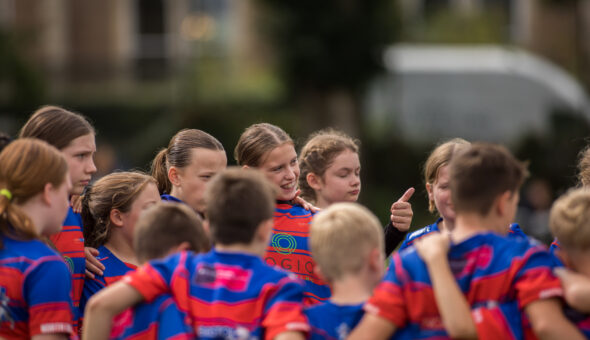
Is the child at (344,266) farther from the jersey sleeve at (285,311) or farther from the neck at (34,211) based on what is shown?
the neck at (34,211)

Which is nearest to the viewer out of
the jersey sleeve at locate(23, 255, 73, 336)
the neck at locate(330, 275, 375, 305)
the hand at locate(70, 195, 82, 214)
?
the neck at locate(330, 275, 375, 305)

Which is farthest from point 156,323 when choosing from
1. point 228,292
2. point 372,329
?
point 372,329

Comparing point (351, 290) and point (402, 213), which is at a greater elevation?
point (351, 290)

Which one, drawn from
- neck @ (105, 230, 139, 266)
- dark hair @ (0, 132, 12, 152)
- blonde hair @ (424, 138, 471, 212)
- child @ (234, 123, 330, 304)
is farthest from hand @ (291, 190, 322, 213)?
dark hair @ (0, 132, 12, 152)

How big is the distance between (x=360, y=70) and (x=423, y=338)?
41.5 feet

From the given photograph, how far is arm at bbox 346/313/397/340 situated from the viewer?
3045mm

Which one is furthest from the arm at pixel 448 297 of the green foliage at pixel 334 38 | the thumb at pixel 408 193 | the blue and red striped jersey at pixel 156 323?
the green foliage at pixel 334 38

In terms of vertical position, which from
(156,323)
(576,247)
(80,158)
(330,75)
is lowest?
(330,75)

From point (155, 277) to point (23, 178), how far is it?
0.80 m

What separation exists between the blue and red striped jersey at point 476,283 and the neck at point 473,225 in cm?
6

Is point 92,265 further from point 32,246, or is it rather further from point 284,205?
point 284,205

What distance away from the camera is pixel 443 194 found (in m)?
4.50

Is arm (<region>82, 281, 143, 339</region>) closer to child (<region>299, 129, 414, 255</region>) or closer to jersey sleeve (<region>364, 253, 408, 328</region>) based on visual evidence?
jersey sleeve (<region>364, 253, 408, 328</region>)

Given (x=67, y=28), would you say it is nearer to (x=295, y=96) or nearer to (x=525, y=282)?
(x=295, y=96)
